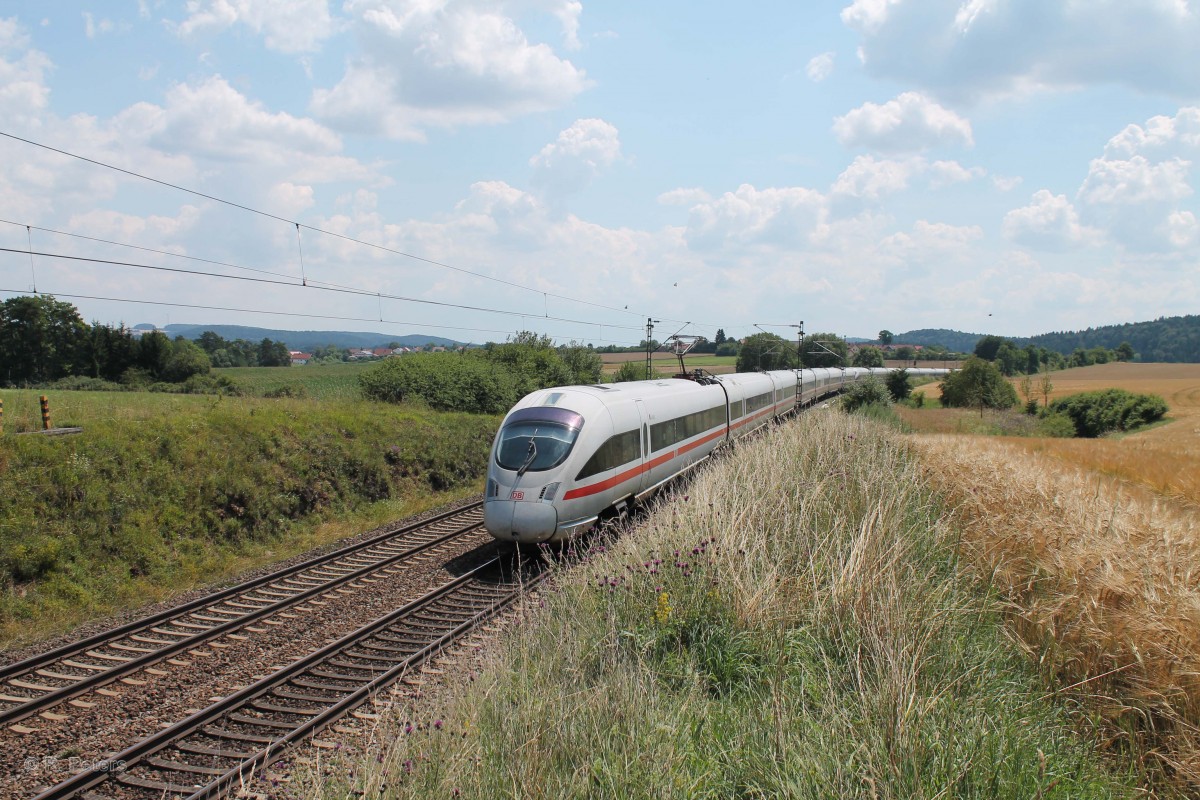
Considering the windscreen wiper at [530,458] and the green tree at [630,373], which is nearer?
the windscreen wiper at [530,458]

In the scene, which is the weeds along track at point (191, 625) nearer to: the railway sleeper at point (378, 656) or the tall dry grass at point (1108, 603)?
the railway sleeper at point (378, 656)

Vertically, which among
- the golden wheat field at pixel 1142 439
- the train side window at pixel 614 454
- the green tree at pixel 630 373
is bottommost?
the golden wheat field at pixel 1142 439

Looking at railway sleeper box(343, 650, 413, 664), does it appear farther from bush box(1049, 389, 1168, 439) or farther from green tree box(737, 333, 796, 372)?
green tree box(737, 333, 796, 372)

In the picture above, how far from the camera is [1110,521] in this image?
7.93 meters

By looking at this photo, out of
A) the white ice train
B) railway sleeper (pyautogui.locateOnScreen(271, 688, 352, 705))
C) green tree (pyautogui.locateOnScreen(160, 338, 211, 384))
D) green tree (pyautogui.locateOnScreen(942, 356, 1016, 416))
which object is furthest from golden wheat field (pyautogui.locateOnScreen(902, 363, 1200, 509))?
green tree (pyautogui.locateOnScreen(160, 338, 211, 384))

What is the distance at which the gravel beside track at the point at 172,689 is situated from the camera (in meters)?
6.47

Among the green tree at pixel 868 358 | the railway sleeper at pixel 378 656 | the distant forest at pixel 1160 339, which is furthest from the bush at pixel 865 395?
the distant forest at pixel 1160 339

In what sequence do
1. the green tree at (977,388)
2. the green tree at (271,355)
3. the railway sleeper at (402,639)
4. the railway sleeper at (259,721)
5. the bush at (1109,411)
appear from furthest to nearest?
1. the green tree at (977,388)
2. the green tree at (271,355)
3. the bush at (1109,411)
4. the railway sleeper at (402,639)
5. the railway sleeper at (259,721)

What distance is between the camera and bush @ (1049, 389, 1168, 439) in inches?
2138

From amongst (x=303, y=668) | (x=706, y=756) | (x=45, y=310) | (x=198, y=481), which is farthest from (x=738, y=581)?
(x=45, y=310)

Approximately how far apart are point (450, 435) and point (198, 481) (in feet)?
32.2

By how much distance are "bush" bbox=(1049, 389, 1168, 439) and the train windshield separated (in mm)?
54939

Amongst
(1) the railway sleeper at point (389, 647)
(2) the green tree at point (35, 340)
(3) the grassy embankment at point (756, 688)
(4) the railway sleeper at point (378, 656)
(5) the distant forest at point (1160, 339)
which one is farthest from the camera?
(5) the distant forest at point (1160, 339)

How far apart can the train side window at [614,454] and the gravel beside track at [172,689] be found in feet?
10.2
